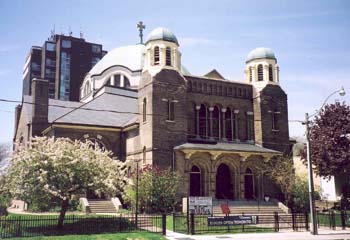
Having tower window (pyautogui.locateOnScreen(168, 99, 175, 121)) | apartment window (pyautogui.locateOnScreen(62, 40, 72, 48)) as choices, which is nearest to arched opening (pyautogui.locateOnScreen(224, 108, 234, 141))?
tower window (pyautogui.locateOnScreen(168, 99, 175, 121))

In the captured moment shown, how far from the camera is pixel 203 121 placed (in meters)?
41.9

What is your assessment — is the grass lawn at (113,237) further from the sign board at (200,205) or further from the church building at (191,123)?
the church building at (191,123)

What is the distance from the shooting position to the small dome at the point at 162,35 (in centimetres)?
4000

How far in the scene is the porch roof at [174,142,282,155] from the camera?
3681 cm

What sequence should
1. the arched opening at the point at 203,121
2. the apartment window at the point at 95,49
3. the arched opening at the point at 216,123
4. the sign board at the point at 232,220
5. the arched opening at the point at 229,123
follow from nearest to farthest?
the sign board at the point at 232,220 < the arched opening at the point at 203,121 < the arched opening at the point at 216,123 < the arched opening at the point at 229,123 < the apartment window at the point at 95,49

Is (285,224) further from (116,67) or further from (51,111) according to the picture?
(116,67)

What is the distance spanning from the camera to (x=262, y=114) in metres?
43.1

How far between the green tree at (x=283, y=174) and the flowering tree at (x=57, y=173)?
1991cm

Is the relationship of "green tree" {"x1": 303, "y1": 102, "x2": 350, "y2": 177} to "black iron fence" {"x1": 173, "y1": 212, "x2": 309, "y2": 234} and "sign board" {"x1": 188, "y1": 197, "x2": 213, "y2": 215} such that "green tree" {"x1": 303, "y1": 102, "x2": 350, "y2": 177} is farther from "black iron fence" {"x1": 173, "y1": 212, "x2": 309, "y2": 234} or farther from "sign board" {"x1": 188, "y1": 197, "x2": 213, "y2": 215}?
"sign board" {"x1": 188, "y1": 197, "x2": 213, "y2": 215}

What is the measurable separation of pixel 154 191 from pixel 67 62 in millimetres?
95611

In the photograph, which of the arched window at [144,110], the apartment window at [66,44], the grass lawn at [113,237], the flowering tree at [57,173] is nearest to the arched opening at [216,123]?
the arched window at [144,110]

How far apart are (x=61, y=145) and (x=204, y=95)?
19.8 metres

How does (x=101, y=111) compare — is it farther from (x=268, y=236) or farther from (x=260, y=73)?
(x=268, y=236)

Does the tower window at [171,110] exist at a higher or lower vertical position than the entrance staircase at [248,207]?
higher
